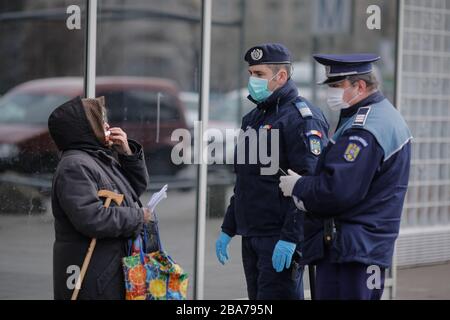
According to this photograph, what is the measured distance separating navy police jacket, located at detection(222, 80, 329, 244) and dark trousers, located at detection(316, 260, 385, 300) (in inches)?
20.4

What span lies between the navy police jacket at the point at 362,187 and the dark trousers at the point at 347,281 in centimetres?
6

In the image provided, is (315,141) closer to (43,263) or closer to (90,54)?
(90,54)

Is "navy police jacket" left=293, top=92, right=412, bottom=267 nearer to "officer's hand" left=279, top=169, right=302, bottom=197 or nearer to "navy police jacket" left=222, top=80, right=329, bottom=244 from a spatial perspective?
"officer's hand" left=279, top=169, right=302, bottom=197

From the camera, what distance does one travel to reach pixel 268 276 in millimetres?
4797

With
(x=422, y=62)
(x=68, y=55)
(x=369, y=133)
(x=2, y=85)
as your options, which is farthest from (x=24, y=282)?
(x=422, y=62)

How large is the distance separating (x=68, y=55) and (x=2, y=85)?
33.5 inches

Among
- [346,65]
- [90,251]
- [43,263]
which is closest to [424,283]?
[43,263]

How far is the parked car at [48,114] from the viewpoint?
6.54 m

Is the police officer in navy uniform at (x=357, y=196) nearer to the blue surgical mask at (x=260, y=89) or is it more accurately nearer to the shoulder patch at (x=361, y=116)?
the shoulder patch at (x=361, y=116)

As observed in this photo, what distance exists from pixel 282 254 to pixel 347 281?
60 centimetres

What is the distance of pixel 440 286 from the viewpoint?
764 centimetres

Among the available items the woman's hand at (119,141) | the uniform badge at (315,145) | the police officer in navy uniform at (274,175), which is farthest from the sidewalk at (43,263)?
the uniform badge at (315,145)

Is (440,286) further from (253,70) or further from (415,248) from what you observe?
(253,70)

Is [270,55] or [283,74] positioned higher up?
[270,55]
